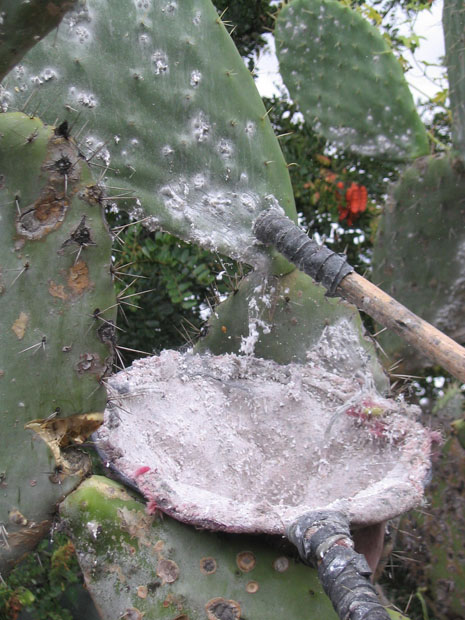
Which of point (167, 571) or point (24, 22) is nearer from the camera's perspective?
point (24, 22)

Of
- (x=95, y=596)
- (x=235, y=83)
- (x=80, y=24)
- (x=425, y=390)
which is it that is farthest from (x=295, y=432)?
(x=425, y=390)

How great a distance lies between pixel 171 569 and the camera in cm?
81

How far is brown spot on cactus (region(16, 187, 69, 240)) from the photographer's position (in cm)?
75

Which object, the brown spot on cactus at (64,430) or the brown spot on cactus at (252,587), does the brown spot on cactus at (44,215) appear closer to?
the brown spot on cactus at (64,430)

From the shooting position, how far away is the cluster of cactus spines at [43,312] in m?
0.75

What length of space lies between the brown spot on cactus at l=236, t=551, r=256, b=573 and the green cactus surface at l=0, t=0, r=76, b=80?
625 millimetres

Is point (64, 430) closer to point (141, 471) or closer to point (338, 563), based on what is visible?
point (141, 471)

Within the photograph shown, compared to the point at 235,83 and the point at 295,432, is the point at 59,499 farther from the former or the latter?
the point at 235,83

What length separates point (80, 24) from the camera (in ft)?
3.64

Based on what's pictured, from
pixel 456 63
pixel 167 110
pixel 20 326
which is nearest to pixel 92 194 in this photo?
pixel 20 326

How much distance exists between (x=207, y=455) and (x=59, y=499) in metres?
0.29

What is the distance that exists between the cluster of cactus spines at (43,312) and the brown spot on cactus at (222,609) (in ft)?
0.70

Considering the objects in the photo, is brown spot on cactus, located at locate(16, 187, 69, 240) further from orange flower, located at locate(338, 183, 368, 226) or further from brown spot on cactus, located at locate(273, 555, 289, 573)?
orange flower, located at locate(338, 183, 368, 226)

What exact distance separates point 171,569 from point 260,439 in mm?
316
